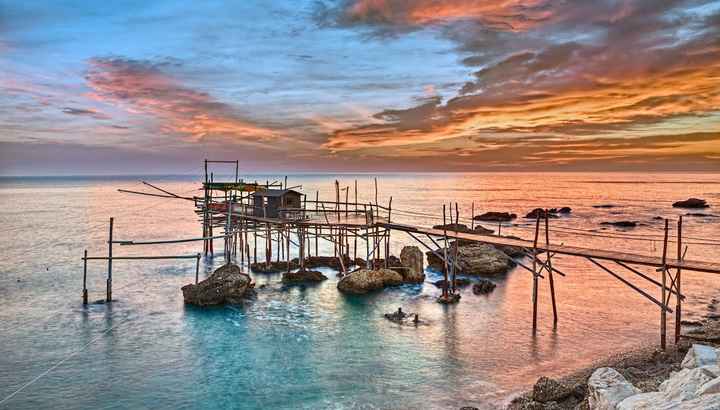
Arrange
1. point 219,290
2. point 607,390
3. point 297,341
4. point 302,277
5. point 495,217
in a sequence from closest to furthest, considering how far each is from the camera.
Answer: point 607,390 → point 297,341 → point 219,290 → point 302,277 → point 495,217

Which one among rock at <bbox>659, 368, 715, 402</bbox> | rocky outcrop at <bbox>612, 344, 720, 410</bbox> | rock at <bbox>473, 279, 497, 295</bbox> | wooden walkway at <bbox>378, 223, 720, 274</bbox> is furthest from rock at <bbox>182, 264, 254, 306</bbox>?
rock at <bbox>659, 368, 715, 402</bbox>

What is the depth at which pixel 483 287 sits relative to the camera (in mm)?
25375

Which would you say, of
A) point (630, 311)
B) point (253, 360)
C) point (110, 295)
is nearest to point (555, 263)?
point (630, 311)

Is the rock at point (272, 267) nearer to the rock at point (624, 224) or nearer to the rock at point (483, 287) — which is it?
the rock at point (483, 287)

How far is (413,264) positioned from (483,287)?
452 cm

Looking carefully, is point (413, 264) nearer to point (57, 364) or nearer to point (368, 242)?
point (368, 242)

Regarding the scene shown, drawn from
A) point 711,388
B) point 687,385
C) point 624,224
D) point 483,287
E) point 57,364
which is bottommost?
point 57,364

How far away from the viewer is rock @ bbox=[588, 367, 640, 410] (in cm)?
920

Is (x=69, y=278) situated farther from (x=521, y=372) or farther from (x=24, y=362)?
(x=521, y=372)

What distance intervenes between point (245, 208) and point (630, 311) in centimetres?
2366

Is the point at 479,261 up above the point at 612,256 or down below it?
below

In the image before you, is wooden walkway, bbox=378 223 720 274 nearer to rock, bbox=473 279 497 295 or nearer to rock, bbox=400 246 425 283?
rock, bbox=473 279 497 295

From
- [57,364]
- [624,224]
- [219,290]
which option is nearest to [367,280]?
[219,290]

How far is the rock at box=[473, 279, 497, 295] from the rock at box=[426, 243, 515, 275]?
3.37 m
